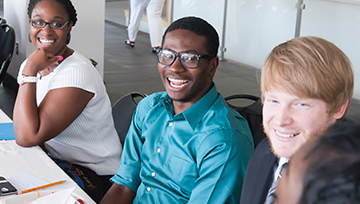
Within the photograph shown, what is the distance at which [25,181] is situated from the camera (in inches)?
55.1

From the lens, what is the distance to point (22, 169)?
4.94 feet

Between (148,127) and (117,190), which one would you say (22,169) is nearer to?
(117,190)

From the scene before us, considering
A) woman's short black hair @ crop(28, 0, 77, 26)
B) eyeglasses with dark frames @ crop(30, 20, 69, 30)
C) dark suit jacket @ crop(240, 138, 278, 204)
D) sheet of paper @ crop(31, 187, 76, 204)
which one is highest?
woman's short black hair @ crop(28, 0, 77, 26)

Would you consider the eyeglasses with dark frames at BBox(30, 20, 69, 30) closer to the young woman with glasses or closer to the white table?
the young woman with glasses

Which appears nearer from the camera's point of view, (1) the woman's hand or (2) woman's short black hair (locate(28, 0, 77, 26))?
(1) the woman's hand

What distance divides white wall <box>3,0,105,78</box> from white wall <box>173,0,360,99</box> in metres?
1.28

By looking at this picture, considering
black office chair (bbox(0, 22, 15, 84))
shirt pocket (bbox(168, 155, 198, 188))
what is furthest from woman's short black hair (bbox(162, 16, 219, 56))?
black office chair (bbox(0, 22, 15, 84))

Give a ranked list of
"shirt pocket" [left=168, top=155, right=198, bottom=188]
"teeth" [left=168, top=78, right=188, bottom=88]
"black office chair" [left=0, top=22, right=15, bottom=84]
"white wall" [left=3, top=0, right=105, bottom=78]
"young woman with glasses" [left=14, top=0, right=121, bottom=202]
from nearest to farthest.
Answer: "shirt pocket" [left=168, top=155, right=198, bottom=188] → "teeth" [left=168, top=78, right=188, bottom=88] → "young woman with glasses" [left=14, top=0, right=121, bottom=202] → "black office chair" [left=0, top=22, right=15, bottom=84] → "white wall" [left=3, top=0, right=105, bottom=78]

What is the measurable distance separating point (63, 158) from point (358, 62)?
9.21ft

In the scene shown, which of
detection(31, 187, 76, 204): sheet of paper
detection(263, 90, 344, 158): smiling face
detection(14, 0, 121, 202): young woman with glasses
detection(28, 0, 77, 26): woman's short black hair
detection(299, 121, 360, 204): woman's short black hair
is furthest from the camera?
detection(28, 0, 77, 26): woman's short black hair

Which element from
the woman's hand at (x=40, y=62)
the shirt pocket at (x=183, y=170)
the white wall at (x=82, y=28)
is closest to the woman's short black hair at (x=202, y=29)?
the shirt pocket at (x=183, y=170)

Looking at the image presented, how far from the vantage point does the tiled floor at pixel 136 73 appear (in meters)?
4.73

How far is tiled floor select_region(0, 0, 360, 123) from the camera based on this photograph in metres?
4.73

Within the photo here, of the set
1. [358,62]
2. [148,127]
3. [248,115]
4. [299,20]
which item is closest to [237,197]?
[148,127]
